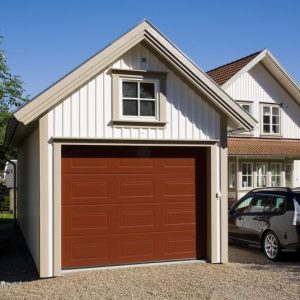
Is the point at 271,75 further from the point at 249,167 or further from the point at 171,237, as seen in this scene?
the point at 171,237

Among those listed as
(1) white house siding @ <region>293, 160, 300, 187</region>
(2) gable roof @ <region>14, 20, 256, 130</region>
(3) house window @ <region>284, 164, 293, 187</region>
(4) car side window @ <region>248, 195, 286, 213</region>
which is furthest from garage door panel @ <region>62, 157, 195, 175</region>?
(1) white house siding @ <region>293, 160, 300, 187</region>

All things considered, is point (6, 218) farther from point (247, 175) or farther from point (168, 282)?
point (168, 282)

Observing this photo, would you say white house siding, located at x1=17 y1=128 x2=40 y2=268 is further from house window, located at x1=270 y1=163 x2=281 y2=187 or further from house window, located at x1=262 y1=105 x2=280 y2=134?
house window, located at x1=270 y1=163 x2=281 y2=187

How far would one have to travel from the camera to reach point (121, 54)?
30.8ft

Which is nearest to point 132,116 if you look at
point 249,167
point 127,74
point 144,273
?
point 127,74

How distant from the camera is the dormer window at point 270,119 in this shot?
26.4 meters

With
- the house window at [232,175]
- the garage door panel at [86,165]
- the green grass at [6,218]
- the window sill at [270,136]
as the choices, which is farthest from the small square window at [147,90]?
the window sill at [270,136]

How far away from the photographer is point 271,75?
87.0 feet

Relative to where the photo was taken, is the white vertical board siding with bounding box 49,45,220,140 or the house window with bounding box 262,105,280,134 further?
the house window with bounding box 262,105,280,134

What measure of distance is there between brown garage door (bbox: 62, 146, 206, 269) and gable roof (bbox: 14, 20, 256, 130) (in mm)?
1093

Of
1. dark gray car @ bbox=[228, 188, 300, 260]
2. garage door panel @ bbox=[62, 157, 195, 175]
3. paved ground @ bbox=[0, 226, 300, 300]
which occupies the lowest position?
paved ground @ bbox=[0, 226, 300, 300]

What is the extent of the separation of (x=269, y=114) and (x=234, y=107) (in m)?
17.1

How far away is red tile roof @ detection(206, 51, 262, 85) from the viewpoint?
2527 cm

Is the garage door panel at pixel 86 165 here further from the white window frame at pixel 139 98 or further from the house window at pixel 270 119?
the house window at pixel 270 119
